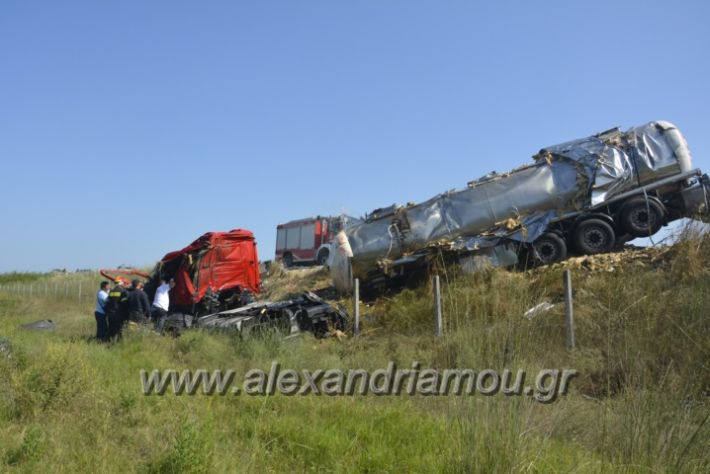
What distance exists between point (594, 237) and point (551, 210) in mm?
1035

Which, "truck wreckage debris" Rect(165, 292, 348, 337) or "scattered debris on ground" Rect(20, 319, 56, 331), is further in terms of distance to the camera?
"scattered debris on ground" Rect(20, 319, 56, 331)

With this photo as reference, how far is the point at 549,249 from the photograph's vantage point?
1178cm

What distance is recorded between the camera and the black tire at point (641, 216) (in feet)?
37.7

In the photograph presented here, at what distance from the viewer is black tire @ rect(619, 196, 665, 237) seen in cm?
1150

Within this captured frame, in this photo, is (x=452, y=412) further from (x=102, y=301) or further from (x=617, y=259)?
(x=102, y=301)

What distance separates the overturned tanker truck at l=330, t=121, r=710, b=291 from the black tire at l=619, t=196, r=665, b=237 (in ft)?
0.07

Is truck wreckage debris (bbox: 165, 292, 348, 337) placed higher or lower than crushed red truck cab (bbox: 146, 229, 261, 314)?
lower

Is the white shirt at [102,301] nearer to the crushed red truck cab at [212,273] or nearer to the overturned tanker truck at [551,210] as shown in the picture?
the crushed red truck cab at [212,273]

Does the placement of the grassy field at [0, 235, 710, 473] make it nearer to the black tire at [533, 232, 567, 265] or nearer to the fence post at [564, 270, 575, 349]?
the fence post at [564, 270, 575, 349]

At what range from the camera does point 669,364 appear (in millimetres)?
3303

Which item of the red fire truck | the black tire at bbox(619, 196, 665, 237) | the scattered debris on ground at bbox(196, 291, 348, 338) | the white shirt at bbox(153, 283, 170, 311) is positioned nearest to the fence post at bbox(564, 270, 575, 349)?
the scattered debris on ground at bbox(196, 291, 348, 338)

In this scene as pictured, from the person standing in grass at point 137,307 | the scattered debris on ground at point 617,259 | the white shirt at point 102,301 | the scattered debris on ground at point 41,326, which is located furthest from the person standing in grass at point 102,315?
the scattered debris on ground at point 617,259

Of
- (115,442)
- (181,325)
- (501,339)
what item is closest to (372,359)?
(115,442)

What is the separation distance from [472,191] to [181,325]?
6861 millimetres
